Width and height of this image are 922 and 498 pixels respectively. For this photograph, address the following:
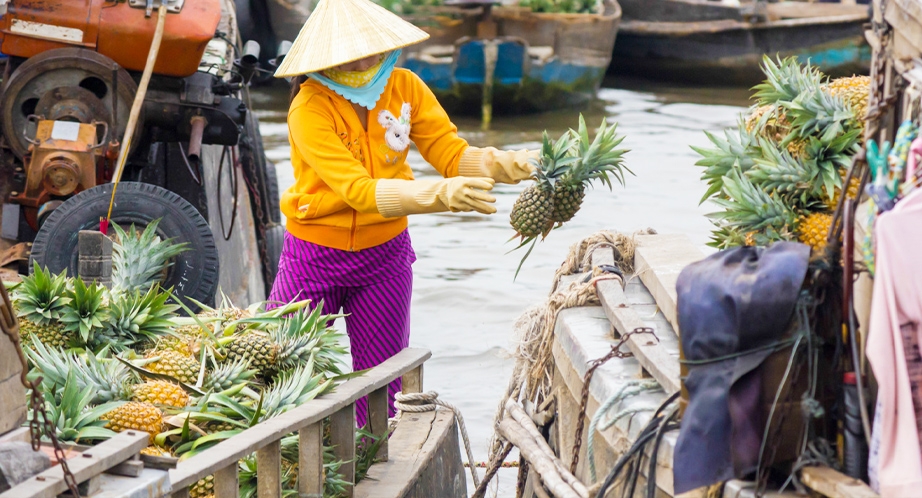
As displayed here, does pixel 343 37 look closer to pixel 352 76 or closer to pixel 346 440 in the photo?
pixel 352 76

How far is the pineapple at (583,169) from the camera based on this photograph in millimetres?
4148

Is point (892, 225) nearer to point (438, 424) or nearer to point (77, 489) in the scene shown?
point (77, 489)

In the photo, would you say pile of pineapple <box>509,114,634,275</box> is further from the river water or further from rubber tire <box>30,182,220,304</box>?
rubber tire <box>30,182,220,304</box>

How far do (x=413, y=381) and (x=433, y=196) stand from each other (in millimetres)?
949

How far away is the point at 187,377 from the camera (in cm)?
357

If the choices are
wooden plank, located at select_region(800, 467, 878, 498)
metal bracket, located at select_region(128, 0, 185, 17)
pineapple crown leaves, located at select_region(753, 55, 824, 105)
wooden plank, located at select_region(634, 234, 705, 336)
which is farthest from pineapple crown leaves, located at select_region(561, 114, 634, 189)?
metal bracket, located at select_region(128, 0, 185, 17)

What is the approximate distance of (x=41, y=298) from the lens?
3777 millimetres

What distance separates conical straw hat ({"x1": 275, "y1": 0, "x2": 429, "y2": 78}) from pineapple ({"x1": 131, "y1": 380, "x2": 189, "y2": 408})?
49.1 inches

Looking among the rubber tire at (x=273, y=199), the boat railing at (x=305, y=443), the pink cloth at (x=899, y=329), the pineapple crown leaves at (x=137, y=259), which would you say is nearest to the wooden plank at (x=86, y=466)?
the boat railing at (x=305, y=443)

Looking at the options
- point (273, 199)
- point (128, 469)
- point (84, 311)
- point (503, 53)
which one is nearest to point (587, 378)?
point (128, 469)

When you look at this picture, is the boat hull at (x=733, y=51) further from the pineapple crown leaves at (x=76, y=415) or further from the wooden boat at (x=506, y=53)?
the pineapple crown leaves at (x=76, y=415)

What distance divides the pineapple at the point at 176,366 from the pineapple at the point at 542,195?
127 centimetres

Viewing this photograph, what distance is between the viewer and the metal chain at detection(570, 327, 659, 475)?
3.32 m

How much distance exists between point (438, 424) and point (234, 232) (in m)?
3.46
